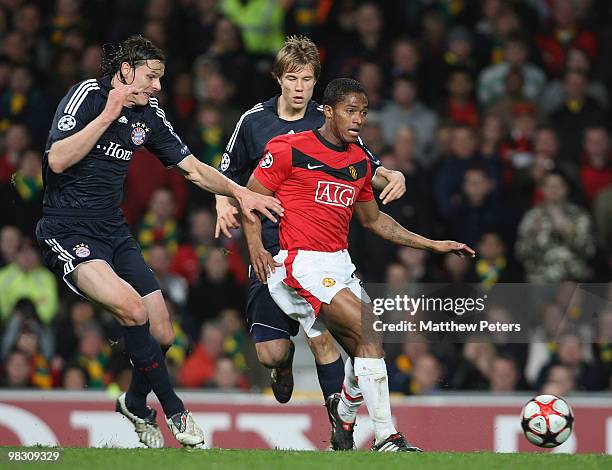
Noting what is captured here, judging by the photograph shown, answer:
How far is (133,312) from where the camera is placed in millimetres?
6938

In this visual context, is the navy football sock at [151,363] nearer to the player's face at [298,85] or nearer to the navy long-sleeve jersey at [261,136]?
the navy long-sleeve jersey at [261,136]

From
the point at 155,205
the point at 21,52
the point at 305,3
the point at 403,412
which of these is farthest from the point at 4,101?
the point at 403,412

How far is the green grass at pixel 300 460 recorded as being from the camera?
244 inches

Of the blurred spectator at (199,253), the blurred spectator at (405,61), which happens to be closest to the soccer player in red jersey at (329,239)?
the blurred spectator at (199,253)

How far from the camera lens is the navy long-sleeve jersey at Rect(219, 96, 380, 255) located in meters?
7.67

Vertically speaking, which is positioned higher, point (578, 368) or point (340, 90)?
point (340, 90)

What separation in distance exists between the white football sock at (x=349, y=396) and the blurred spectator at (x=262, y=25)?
5.62 meters

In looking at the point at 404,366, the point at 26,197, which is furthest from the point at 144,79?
the point at 26,197

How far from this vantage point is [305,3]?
12.5 meters

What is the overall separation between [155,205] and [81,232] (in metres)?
4.07

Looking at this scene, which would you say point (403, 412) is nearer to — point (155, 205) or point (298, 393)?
point (298, 393)

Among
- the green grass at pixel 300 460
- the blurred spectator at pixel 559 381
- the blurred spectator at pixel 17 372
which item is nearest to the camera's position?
the green grass at pixel 300 460

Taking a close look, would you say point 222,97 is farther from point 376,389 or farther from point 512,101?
point 376,389

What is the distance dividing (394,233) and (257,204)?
933 millimetres
